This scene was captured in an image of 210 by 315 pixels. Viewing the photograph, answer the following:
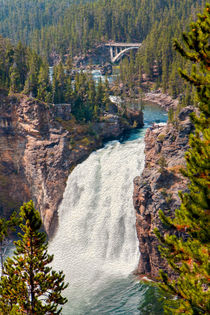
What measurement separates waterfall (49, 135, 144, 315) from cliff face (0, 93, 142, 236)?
264 cm

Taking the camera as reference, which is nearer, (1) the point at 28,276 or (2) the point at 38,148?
(1) the point at 28,276

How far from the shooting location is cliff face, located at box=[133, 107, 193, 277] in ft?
166

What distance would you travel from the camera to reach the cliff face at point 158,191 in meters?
50.5

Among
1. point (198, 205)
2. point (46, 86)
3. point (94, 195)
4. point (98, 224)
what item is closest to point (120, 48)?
point (46, 86)

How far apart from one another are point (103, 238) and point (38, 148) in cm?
2232

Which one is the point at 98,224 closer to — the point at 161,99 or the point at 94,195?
the point at 94,195

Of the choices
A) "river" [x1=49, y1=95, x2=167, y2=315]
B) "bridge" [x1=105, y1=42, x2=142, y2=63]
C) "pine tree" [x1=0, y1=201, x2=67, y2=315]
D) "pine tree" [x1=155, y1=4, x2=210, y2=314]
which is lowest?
"river" [x1=49, y1=95, x2=167, y2=315]

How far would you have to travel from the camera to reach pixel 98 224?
6175 centimetres

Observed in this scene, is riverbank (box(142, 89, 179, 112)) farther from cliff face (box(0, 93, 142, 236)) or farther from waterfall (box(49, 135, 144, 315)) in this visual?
waterfall (box(49, 135, 144, 315))

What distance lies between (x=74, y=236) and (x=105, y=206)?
7.10 m

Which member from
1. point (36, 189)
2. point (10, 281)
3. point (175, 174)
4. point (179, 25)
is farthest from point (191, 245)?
point (179, 25)

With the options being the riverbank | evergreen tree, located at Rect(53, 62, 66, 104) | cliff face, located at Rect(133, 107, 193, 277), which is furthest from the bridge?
cliff face, located at Rect(133, 107, 193, 277)

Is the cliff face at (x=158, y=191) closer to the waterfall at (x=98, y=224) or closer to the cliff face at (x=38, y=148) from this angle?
the waterfall at (x=98, y=224)

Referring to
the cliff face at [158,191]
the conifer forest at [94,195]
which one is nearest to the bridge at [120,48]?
the conifer forest at [94,195]
